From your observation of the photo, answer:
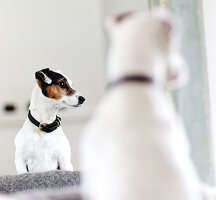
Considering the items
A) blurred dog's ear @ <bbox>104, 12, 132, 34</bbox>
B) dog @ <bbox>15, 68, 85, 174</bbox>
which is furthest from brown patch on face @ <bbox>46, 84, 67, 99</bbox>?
blurred dog's ear @ <bbox>104, 12, 132, 34</bbox>

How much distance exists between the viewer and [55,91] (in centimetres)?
139

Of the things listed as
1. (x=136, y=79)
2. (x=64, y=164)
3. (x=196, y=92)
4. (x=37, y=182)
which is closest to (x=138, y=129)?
(x=136, y=79)

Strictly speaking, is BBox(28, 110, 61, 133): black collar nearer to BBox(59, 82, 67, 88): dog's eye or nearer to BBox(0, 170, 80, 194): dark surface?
BBox(59, 82, 67, 88): dog's eye

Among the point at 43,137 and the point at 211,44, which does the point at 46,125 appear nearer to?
the point at 43,137

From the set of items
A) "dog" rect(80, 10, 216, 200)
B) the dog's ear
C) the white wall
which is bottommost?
"dog" rect(80, 10, 216, 200)

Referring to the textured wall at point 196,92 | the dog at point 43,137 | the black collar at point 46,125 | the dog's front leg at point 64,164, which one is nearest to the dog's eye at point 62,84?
the dog at point 43,137

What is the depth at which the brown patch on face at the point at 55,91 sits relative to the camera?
1.38 meters

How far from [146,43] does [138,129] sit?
0.23 ft

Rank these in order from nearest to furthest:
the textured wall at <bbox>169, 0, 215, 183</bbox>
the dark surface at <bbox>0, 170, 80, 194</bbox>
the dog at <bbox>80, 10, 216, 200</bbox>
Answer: the dog at <bbox>80, 10, 216, 200</bbox>, the dark surface at <bbox>0, 170, 80, 194</bbox>, the textured wall at <bbox>169, 0, 215, 183</bbox>

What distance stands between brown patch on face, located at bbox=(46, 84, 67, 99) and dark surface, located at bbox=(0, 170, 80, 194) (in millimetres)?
499

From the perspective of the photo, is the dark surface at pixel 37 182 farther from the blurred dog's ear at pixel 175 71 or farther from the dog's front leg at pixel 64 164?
the blurred dog's ear at pixel 175 71

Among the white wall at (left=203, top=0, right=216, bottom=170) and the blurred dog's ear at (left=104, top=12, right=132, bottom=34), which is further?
the white wall at (left=203, top=0, right=216, bottom=170)

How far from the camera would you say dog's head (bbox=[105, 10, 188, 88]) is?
0.36 metres

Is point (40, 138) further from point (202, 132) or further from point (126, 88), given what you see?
point (126, 88)
